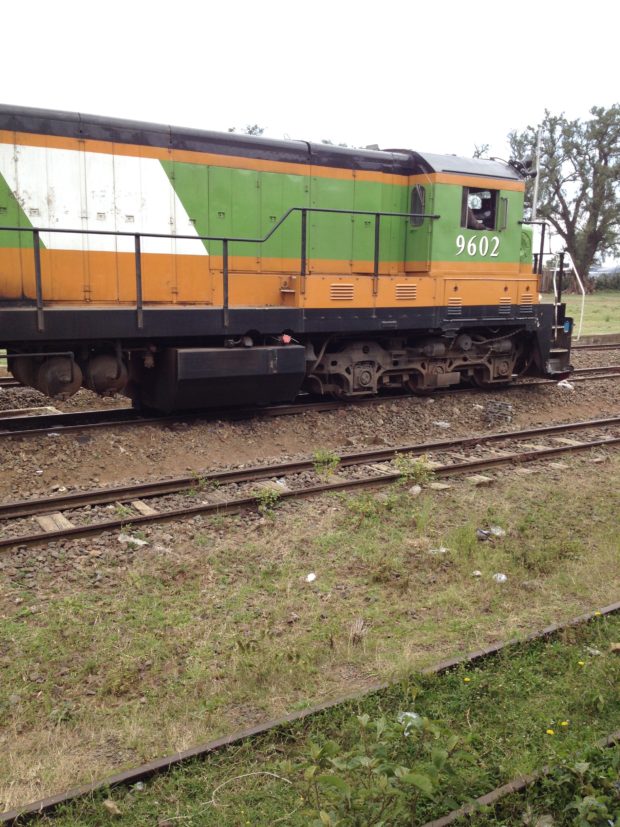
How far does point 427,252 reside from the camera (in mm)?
11008

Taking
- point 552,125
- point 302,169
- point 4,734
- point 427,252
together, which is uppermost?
point 552,125

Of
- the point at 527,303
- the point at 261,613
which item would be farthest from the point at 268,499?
the point at 527,303

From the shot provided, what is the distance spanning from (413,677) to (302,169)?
816 centimetres

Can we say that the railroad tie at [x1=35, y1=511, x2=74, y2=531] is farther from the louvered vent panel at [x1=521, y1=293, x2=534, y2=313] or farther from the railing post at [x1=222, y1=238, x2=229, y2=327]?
the louvered vent panel at [x1=521, y1=293, x2=534, y2=313]

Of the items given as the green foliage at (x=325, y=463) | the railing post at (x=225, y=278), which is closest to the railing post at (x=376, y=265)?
the railing post at (x=225, y=278)

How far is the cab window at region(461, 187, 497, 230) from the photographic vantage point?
36.7ft

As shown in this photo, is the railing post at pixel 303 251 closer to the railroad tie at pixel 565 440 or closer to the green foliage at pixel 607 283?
the railroad tie at pixel 565 440

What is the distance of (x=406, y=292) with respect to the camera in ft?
34.8

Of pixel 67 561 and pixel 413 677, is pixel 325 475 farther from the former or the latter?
pixel 413 677

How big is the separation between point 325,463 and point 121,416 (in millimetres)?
3263

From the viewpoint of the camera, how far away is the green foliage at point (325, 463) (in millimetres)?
7891

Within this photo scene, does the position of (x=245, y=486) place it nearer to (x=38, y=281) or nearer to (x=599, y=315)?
(x=38, y=281)

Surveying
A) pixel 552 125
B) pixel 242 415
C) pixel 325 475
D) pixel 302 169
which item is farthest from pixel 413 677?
pixel 552 125

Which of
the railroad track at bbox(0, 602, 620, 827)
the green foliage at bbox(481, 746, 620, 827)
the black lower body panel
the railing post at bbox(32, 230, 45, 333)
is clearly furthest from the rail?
the green foliage at bbox(481, 746, 620, 827)
